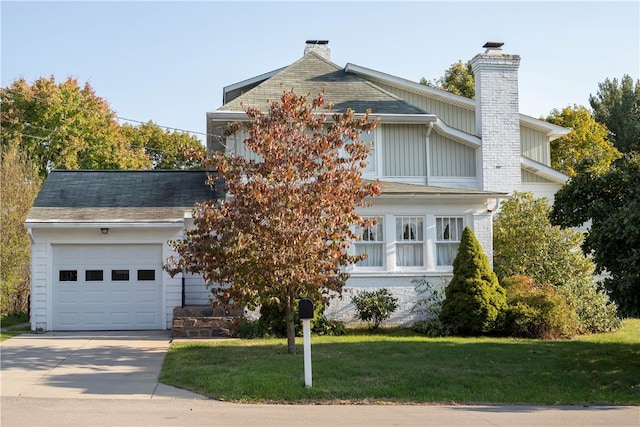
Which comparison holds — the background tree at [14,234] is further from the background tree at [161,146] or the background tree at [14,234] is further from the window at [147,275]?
the background tree at [161,146]

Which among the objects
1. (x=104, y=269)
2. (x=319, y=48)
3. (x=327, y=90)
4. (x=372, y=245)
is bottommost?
(x=104, y=269)

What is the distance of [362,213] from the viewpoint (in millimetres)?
19766

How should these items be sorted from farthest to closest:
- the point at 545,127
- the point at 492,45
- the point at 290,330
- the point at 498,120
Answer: the point at 545,127
the point at 492,45
the point at 498,120
the point at 290,330

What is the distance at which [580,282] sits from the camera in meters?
19.8

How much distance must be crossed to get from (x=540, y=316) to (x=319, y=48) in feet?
46.5

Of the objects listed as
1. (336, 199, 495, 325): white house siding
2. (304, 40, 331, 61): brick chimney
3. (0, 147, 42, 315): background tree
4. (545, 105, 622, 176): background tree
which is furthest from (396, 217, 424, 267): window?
(545, 105, 622, 176): background tree

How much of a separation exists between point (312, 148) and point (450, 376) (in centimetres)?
496

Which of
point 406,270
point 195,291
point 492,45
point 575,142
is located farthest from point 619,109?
point 195,291

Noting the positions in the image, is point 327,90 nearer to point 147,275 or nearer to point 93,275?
point 147,275

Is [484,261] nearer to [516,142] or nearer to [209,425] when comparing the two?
[516,142]

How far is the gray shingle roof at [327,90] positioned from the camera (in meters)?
22.3

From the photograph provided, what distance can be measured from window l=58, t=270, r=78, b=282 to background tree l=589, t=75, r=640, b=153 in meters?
33.5

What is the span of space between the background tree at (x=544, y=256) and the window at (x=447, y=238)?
1504mm

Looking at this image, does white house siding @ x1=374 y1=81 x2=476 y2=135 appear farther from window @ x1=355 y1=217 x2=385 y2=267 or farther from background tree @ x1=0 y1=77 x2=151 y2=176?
background tree @ x1=0 y1=77 x2=151 y2=176
